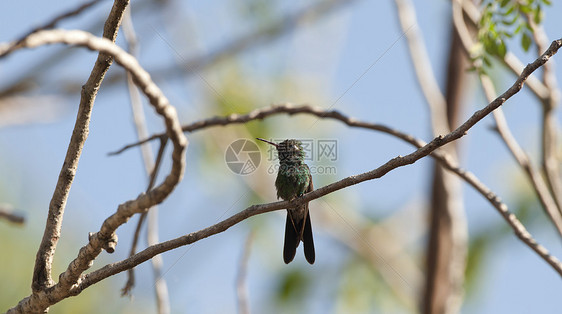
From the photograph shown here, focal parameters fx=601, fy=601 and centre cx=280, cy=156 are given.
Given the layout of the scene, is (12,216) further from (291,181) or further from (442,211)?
(442,211)

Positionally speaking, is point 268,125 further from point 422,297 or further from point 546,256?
point 546,256

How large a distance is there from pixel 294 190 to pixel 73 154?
8.24 ft

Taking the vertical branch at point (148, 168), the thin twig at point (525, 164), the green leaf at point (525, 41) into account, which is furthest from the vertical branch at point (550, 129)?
the vertical branch at point (148, 168)

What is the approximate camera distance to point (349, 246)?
29.1 ft

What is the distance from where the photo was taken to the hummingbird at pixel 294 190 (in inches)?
189

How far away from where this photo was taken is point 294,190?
4918mm

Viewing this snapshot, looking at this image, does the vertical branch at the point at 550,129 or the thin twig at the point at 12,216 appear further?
the vertical branch at the point at 550,129

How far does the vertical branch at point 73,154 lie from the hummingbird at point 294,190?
221cm

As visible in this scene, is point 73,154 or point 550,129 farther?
point 550,129

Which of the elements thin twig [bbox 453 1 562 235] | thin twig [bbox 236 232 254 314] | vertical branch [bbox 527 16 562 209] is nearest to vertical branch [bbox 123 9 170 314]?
thin twig [bbox 236 232 254 314]

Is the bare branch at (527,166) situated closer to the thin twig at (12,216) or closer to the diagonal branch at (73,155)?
the diagonal branch at (73,155)

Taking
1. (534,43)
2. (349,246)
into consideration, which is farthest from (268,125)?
(534,43)

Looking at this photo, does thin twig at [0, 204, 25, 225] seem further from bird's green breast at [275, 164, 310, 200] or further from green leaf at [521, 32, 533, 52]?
green leaf at [521, 32, 533, 52]

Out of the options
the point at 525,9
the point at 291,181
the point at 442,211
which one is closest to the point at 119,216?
the point at 291,181
